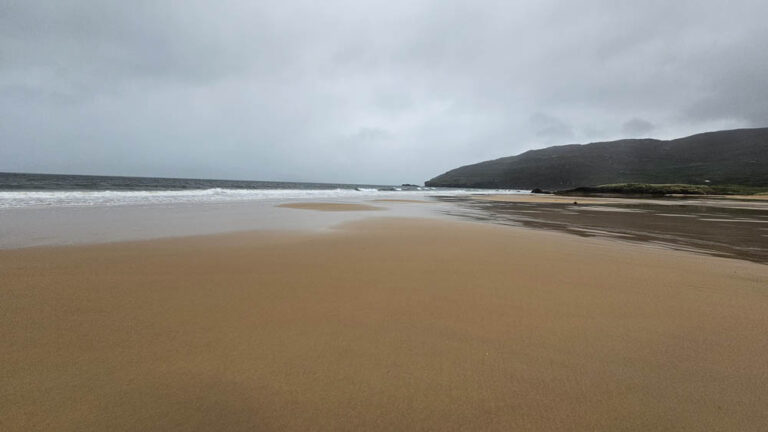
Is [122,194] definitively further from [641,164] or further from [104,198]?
[641,164]

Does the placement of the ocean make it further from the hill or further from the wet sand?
the hill

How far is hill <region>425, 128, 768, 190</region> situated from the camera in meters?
85.4

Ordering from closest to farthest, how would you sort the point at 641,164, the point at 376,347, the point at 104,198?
the point at 376,347, the point at 104,198, the point at 641,164

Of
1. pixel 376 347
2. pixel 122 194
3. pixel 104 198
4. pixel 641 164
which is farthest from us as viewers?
pixel 641 164

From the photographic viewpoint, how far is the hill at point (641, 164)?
85.4 metres

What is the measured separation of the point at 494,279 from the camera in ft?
14.6

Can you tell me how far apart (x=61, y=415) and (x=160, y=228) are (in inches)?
311

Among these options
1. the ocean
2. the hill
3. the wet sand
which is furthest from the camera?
the hill

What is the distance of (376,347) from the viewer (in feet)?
8.30

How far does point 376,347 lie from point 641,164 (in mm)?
143374

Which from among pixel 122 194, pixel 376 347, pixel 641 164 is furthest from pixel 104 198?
pixel 641 164

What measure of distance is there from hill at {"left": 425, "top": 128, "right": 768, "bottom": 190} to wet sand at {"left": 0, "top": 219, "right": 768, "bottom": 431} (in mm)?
96736

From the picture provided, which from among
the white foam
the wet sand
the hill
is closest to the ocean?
the white foam

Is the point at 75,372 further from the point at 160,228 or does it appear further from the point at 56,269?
the point at 160,228
